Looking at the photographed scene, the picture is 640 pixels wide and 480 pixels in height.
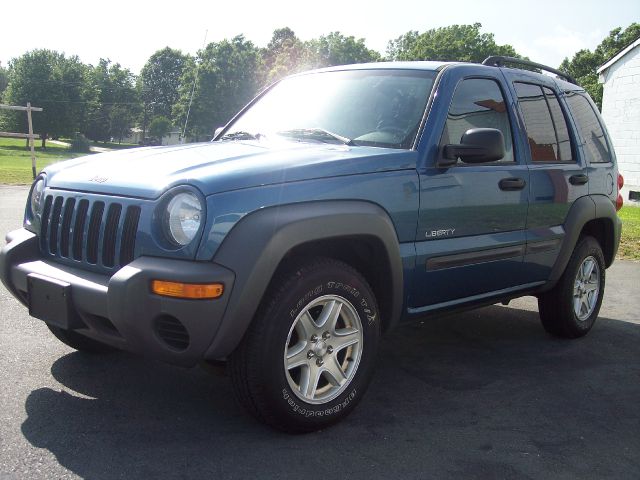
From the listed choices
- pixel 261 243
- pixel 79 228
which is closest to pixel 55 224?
pixel 79 228

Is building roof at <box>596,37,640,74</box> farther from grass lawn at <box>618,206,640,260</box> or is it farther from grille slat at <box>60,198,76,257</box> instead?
grille slat at <box>60,198,76,257</box>

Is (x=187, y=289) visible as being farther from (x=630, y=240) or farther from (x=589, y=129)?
(x=630, y=240)

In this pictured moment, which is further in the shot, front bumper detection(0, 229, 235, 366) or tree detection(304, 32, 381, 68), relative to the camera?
tree detection(304, 32, 381, 68)

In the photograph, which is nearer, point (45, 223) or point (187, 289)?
point (187, 289)

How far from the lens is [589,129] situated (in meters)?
5.48

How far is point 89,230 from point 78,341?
1135 mm

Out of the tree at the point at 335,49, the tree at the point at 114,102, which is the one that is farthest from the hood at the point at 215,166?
the tree at the point at 114,102

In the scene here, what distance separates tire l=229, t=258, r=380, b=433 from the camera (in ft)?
10.3

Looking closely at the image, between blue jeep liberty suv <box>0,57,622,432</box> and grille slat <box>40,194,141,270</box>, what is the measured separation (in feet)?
0.03

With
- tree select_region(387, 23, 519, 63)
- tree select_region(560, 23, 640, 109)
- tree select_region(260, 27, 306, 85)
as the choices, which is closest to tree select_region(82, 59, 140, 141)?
tree select_region(260, 27, 306, 85)

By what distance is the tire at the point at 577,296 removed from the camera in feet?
17.1

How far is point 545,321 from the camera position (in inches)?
212

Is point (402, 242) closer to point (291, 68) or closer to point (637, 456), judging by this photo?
point (637, 456)

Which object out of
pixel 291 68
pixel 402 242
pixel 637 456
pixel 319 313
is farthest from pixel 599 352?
pixel 291 68
